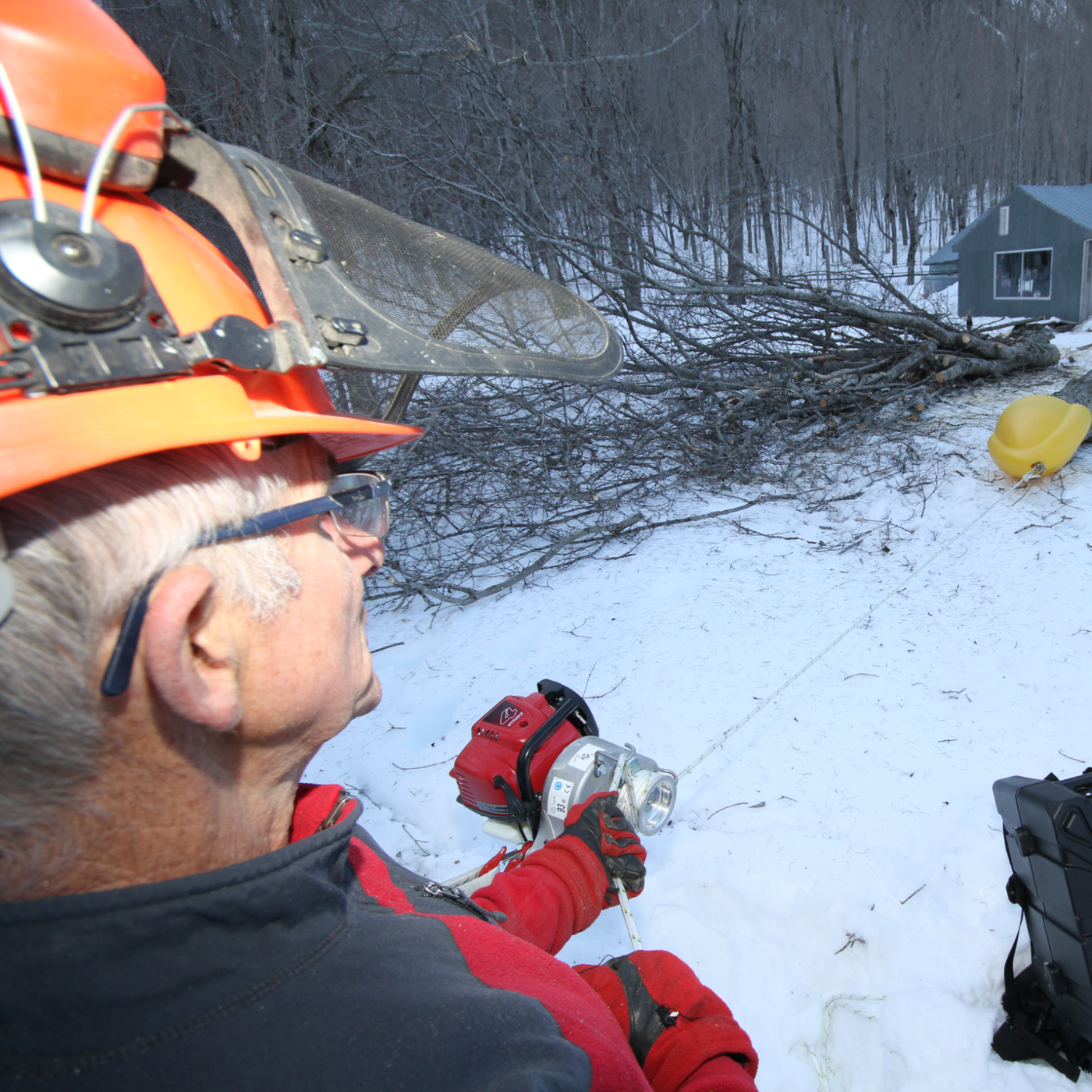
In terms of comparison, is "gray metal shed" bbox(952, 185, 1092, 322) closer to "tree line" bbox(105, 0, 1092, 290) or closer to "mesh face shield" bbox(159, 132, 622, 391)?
"tree line" bbox(105, 0, 1092, 290)

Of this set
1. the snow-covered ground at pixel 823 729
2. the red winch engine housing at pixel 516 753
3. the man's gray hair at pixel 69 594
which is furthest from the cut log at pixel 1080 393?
the man's gray hair at pixel 69 594

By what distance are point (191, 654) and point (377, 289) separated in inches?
24.2

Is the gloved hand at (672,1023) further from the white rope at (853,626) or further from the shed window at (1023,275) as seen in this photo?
the shed window at (1023,275)

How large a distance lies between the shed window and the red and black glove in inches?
385

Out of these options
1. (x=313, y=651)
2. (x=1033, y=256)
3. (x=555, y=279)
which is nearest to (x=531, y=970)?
(x=313, y=651)

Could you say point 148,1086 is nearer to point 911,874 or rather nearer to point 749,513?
point 911,874

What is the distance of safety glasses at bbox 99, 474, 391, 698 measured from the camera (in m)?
0.63

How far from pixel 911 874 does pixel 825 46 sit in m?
18.1

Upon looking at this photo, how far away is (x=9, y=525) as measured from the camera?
0.59 metres

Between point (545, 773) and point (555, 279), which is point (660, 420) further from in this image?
point (545, 773)

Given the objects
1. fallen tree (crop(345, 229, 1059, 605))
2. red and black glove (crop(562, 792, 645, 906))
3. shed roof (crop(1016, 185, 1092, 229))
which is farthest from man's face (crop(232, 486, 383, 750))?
shed roof (crop(1016, 185, 1092, 229))

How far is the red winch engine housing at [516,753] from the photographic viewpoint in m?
1.92

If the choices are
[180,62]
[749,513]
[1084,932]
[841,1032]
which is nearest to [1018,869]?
[1084,932]

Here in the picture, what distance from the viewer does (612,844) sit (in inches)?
66.7
